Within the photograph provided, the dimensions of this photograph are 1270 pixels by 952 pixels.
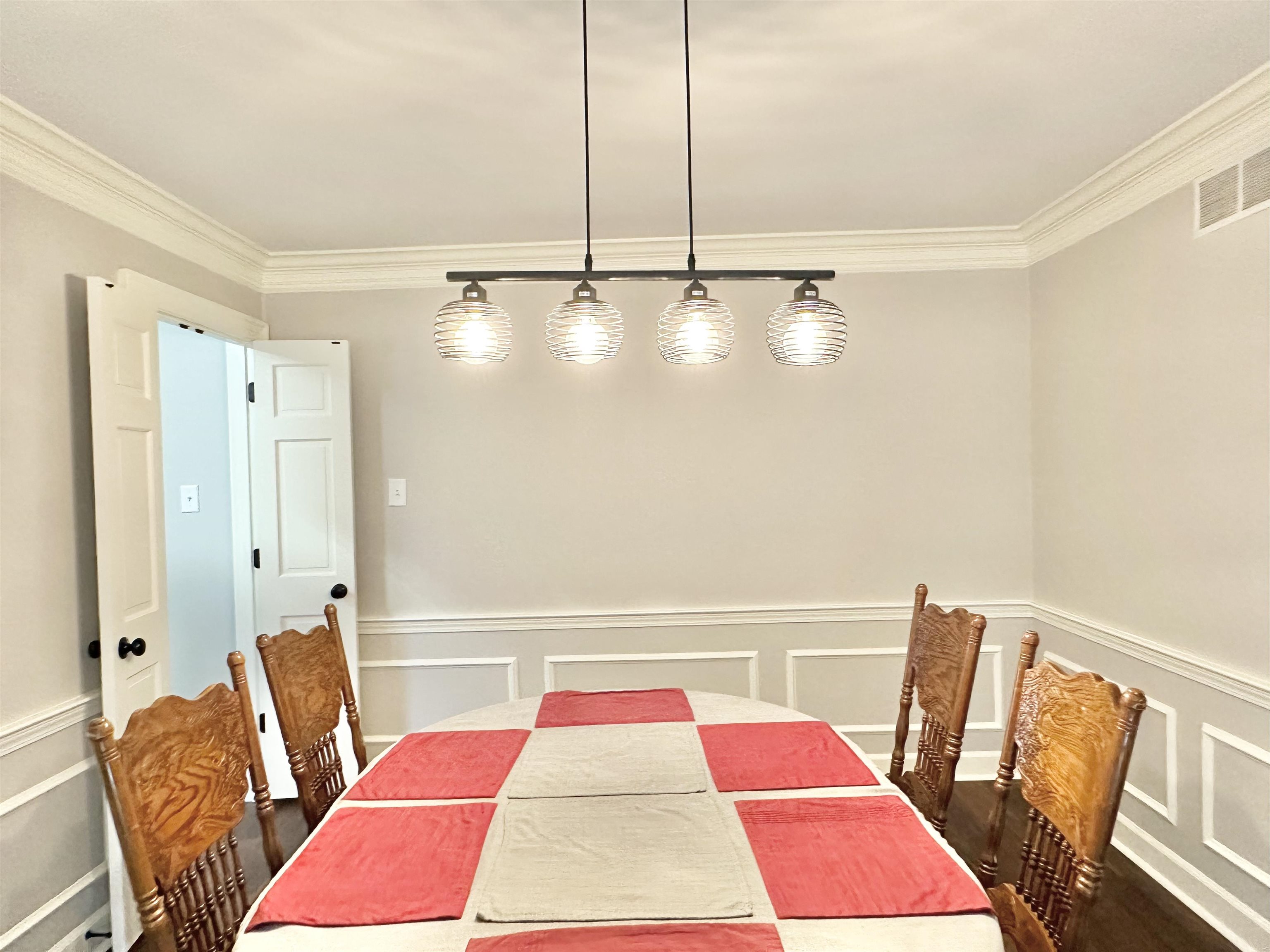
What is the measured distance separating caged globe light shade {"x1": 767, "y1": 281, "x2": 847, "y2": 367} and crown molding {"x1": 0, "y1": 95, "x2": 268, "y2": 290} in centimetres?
214

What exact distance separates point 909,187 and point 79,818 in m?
3.50

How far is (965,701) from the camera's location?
5.75 ft

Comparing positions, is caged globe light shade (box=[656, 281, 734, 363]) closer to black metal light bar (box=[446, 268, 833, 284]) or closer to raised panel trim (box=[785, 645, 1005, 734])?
black metal light bar (box=[446, 268, 833, 284])

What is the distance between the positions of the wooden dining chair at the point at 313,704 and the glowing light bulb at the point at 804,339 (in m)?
1.44

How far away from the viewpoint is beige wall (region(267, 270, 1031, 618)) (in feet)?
10.9

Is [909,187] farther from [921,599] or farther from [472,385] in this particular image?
[472,385]

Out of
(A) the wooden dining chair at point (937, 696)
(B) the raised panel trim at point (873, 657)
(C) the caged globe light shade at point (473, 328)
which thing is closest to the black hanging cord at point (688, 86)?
(C) the caged globe light shade at point (473, 328)

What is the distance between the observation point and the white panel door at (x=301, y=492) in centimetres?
319

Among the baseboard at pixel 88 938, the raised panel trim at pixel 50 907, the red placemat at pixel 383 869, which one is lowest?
the baseboard at pixel 88 938

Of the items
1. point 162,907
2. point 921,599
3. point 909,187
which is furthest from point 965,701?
point 909,187

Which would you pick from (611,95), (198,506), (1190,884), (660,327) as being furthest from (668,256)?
(1190,884)

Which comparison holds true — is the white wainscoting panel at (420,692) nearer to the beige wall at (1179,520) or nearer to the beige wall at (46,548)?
the beige wall at (46,548)

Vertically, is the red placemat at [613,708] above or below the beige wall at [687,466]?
below

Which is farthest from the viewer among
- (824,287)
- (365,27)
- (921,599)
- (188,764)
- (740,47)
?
(824,287)
